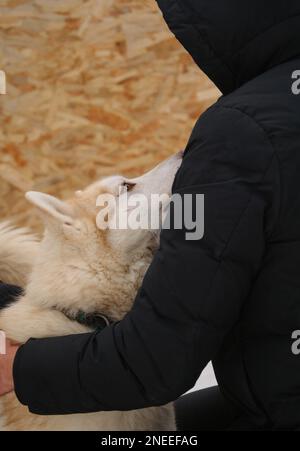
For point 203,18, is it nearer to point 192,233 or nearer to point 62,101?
point 192,233

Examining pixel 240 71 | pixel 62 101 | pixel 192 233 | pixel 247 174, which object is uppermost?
pixel 240 71

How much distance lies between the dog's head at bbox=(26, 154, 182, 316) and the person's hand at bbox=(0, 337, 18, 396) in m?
0.17

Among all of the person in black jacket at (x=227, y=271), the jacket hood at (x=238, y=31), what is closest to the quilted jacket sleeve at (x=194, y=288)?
the person in black jacket at (x=227, y=271)

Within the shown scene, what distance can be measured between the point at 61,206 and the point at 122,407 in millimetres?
532

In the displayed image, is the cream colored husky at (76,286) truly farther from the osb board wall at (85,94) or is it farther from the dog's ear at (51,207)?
the osb board wall at (85,94)

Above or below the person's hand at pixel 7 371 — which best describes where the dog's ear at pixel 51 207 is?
above

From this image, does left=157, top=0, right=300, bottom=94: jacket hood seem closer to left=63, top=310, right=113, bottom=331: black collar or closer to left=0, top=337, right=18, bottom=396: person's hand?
left=63, top=310, right=113, bottom=331: black collar

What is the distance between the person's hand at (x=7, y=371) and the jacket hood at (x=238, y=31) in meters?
0.70

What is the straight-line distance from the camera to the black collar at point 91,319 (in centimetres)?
143

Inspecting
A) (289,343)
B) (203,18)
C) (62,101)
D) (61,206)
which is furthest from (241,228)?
(62,101)

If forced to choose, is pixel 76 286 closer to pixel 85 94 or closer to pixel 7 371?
pixel 7 371

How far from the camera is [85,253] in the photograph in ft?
4.88

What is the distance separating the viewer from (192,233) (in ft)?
3.59

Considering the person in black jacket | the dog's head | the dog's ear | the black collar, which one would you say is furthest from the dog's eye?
the person in black jacket
